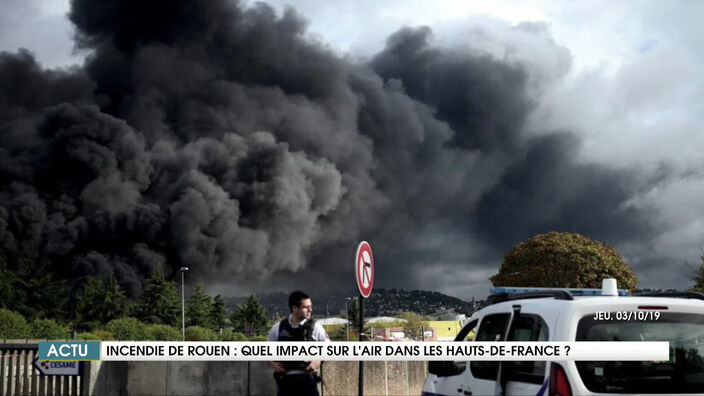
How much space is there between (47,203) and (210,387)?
321 feet

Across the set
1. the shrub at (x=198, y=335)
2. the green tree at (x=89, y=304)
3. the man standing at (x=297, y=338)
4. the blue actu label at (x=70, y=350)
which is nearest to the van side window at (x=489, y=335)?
the man standing at (x=297, y=338)

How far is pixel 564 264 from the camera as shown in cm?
4956

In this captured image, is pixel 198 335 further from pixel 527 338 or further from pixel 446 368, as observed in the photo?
pixel 527 338

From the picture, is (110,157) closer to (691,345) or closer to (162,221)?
(162,221)

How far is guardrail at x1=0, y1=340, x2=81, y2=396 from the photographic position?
13.0 meters

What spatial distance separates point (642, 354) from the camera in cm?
485

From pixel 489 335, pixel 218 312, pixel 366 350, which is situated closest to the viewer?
pixel 489 335

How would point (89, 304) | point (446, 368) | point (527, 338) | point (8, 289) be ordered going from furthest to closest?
point (89, 304) → point (8, 289) → point (446, 368) → point (527, 338)

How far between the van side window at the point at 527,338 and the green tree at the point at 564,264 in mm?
44162

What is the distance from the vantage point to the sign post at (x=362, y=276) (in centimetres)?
945

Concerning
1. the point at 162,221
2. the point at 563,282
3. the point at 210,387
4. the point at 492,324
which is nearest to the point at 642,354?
the point at 492,324

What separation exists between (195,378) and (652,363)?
9597 millimetres

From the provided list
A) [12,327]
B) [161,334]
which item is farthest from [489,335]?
[12,327]

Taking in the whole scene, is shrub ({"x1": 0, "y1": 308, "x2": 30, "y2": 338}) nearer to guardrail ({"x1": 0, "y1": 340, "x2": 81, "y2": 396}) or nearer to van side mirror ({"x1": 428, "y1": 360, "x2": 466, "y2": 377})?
guardrail ({"x1": 0, "y1": 340, "x2": 81, "y2": 396})
